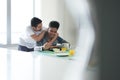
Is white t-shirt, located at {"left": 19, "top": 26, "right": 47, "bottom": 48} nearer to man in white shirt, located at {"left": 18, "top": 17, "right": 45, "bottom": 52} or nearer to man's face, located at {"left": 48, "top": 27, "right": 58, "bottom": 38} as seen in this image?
man in white shirt, located at {"left": 18, "top": 17, "right": 45, "bottom": 52}

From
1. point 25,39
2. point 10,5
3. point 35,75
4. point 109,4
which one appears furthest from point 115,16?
point 10,5

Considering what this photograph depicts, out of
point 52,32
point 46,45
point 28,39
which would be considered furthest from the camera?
point 52,32

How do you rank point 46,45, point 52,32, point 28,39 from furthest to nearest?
point 52,32 → point 28,39 → point 46,45

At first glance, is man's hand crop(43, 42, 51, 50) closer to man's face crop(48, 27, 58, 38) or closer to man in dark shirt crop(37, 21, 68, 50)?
man in dark shirt crop(37, 21, 68, 50)

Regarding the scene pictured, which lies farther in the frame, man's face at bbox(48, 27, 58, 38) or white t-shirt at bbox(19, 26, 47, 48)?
man's face at bbox(48, 27, 58, 38)

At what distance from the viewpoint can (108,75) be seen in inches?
5.6

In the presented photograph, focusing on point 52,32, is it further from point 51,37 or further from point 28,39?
point 28,39

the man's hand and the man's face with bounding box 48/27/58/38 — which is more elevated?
the man's face with bounding box 48/27/58/38

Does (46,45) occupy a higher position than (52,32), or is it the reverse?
(52,32)

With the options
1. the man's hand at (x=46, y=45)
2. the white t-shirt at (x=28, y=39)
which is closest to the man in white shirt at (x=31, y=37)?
the white t-shirt at (x=28, y=39)

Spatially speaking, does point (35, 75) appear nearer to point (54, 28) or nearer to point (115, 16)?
point (115, 16)

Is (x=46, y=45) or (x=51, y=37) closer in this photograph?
(x=46, y=45)

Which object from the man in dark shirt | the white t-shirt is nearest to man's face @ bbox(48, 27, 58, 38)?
the man in dark shirt

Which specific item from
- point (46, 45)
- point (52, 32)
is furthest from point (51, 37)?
point (46, 45)
